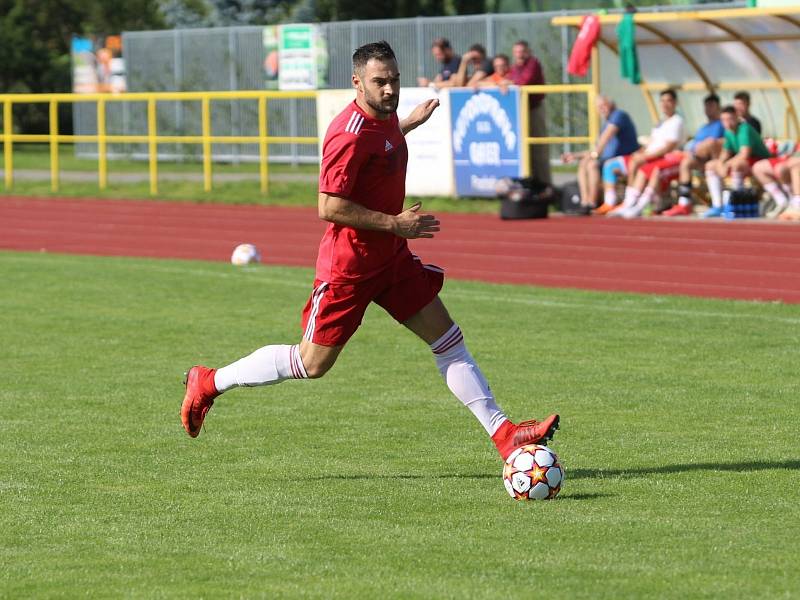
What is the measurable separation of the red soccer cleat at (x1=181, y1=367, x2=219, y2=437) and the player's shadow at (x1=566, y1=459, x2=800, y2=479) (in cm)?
174

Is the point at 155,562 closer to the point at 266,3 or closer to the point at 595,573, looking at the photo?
the point at 595,573

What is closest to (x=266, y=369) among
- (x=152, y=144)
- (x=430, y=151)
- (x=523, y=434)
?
(x=523, y=434)

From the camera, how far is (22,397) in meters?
9.74

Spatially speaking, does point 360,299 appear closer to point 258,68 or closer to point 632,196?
point 632,196

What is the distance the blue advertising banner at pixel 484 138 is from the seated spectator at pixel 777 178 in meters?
4.03

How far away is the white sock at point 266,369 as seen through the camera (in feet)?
24.3

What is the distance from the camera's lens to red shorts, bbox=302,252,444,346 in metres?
7.23

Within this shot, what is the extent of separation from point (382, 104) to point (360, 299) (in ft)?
2.95

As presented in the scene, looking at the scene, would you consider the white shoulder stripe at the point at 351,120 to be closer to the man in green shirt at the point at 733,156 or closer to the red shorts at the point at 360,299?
the red shorts at the point at 360,299

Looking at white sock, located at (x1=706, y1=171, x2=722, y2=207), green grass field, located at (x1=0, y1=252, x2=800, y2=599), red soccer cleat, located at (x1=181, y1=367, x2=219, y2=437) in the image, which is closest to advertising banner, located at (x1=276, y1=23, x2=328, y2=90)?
white sock, located at (x1=706, y1=171, x2=722, y2=207)

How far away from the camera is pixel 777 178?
19.6m

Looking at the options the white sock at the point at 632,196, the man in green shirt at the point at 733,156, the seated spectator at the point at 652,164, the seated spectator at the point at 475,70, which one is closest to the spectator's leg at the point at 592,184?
the seated spectator at the point at 652,164

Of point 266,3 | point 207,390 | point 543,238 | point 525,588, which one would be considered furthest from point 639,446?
point 266,3

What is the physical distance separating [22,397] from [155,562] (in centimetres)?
416
